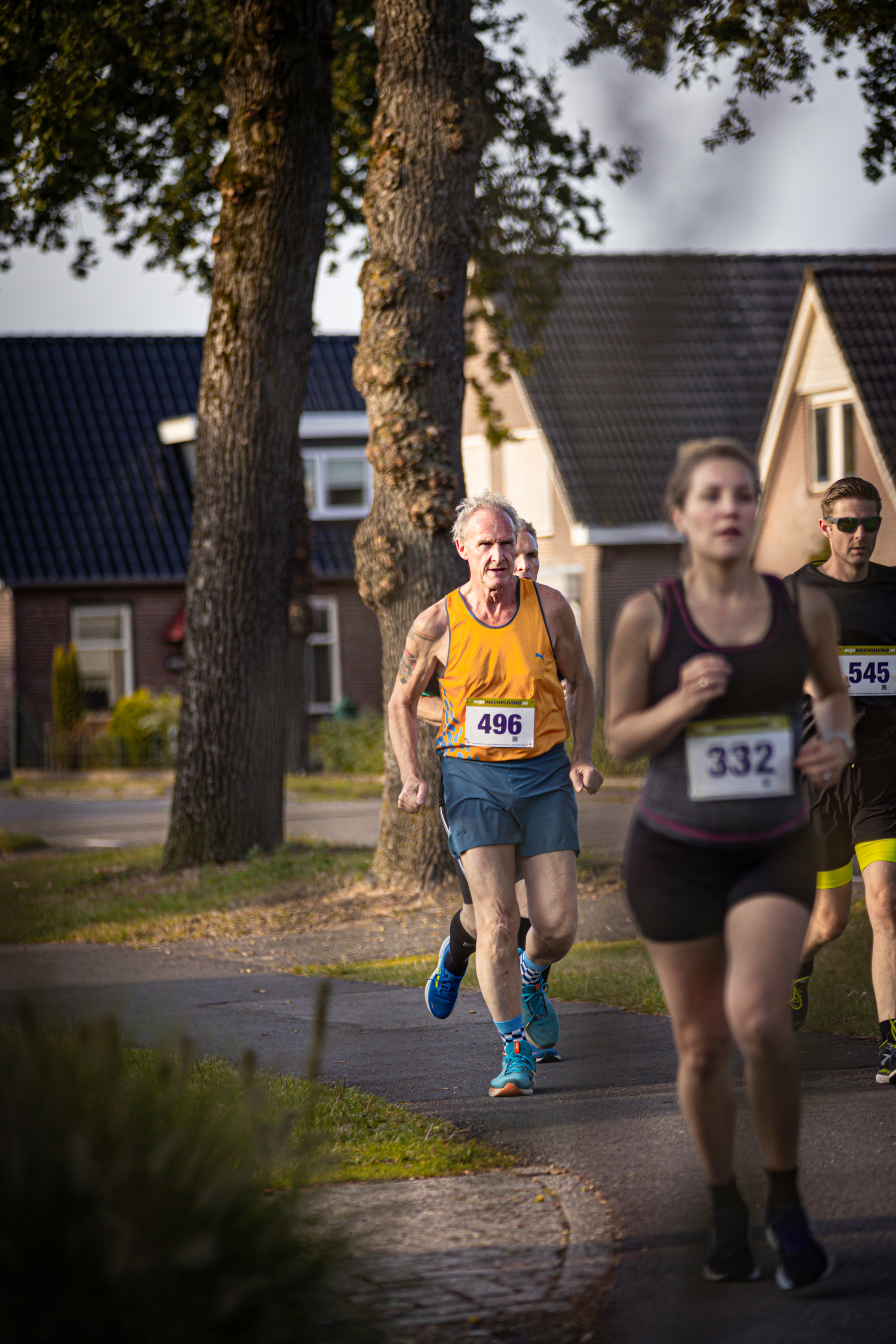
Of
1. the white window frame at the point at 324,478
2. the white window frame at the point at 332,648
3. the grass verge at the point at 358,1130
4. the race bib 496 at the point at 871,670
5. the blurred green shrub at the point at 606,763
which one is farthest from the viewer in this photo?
the white window frame at the point at 324,478

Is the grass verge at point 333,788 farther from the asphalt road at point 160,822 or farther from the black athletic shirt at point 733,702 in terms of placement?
the black athletic shirt at point 733,702

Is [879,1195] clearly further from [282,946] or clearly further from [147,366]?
[147,366]

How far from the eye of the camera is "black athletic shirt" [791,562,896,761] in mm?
6090

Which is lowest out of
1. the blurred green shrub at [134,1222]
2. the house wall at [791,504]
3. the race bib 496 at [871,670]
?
the blurred green shrub at [134,1222]

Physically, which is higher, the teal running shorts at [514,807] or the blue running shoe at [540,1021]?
the teal running shorts at [514,807]

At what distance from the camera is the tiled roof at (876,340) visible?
2.26m

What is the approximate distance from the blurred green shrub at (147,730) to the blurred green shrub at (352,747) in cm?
349

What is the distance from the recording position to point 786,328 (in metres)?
2.59

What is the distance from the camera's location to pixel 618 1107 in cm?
559

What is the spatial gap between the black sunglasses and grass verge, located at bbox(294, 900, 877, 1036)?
208cm

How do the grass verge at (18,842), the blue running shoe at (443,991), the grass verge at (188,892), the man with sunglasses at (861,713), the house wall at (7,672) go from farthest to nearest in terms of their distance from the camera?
the house wall at (7,672)
the grass verge at (18,842)
the grass verge at (188,892)
the blue running shoe at (443,991)
the man with sunglasses at (861,713)

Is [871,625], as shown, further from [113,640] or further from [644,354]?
[113,640]

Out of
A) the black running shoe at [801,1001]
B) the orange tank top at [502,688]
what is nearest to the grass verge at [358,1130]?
the orange tank top at [502,688]

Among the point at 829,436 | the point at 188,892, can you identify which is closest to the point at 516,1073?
the point at 188,892
